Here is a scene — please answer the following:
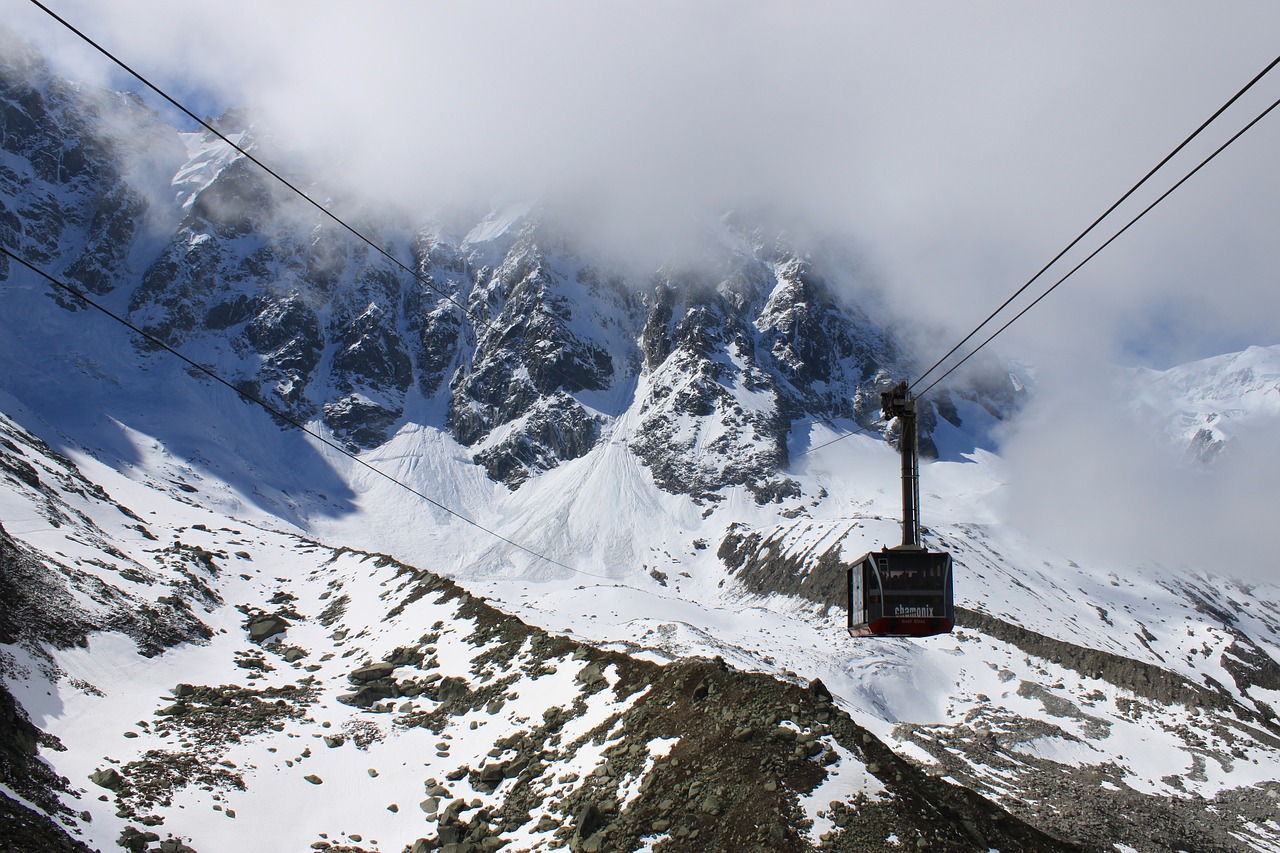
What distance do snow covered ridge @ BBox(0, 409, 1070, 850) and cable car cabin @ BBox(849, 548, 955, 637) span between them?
3.62 metres

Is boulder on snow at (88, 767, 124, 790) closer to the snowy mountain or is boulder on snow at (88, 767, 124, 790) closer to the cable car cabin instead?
the snowy mountain

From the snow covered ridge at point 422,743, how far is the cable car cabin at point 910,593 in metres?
3.62

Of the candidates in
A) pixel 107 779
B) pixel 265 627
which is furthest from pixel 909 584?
pixel 265 627

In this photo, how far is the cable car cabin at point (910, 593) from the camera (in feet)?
71.8

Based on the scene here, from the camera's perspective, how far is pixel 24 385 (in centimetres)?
16600

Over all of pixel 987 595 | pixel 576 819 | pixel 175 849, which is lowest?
pixel 175 849

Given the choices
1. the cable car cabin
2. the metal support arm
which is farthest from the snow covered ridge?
the metal support arm

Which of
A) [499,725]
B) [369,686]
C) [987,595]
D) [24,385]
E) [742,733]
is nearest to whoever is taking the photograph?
[742,733]

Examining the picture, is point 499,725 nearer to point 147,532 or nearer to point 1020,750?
point 147,532

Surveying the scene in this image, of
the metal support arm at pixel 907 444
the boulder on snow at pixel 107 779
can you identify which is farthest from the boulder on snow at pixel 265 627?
the metal support arm at pixel 907 444

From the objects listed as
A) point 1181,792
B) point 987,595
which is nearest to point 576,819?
point 1181,792

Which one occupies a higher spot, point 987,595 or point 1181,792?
point 987,595

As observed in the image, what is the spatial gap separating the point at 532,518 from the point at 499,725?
152 metres

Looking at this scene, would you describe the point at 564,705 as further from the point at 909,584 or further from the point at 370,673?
the point at 909,584
